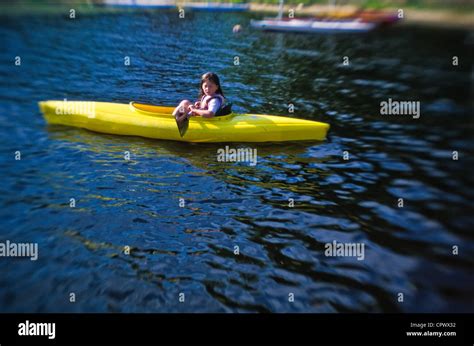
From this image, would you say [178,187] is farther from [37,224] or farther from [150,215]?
[37,224]

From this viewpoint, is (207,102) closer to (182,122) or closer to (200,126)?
(200,126)

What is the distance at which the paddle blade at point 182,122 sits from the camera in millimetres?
A: 9719

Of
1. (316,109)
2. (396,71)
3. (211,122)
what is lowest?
(211,122)

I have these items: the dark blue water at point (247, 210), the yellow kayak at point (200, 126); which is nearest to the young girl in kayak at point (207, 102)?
the yellow kayak at point (200, 126)

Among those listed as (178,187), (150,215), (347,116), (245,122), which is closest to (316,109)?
(347,116)

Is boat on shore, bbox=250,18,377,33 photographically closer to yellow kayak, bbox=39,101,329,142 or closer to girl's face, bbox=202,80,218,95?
yellow kayak, bbox=39,101,329,142

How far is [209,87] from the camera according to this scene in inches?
384

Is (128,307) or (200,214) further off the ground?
(200,214)

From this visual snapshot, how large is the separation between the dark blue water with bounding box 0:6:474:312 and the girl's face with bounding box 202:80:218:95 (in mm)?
1733

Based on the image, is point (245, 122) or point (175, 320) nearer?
point (175, 320)

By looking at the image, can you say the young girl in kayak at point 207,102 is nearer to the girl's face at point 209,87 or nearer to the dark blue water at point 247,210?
the girl's face at point 209,87

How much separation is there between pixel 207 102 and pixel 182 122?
3.13 feet

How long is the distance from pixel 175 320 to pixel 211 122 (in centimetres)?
623

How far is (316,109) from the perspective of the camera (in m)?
13.4
